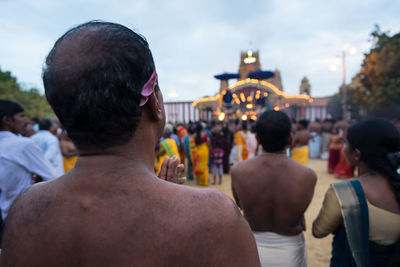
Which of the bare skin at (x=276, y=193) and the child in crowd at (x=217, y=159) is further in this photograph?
the child in crowd at (x=217, y=159)

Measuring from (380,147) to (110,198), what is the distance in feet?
5.64

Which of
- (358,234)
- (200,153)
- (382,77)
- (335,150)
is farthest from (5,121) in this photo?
(382,77)

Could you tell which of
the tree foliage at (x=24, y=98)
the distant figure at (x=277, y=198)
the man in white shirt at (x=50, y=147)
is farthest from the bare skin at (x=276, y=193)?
the tree foliage at (x=24, y=98)

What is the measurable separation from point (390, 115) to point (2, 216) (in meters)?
20.7

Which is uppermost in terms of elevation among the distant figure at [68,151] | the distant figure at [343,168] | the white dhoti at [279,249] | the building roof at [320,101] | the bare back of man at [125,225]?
the building roof at [320,101]

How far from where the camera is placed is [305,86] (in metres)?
35.0

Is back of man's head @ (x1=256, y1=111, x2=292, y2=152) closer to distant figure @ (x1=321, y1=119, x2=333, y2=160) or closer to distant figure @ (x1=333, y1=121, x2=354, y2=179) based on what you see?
distant figure @ (x1=333, y1=121, x2=354, y2=179)

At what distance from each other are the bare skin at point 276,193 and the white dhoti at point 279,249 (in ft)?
0.15

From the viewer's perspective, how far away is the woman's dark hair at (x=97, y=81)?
27.1 inches

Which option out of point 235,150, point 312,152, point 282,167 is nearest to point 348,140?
point 282,167

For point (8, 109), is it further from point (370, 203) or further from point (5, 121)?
point (370, 203)

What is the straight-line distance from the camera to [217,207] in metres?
0.69

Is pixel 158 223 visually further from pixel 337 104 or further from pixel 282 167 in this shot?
pixel 337 104

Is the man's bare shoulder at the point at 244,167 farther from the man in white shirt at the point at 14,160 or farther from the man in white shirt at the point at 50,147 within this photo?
the man in white shirt at the point at 50,147
